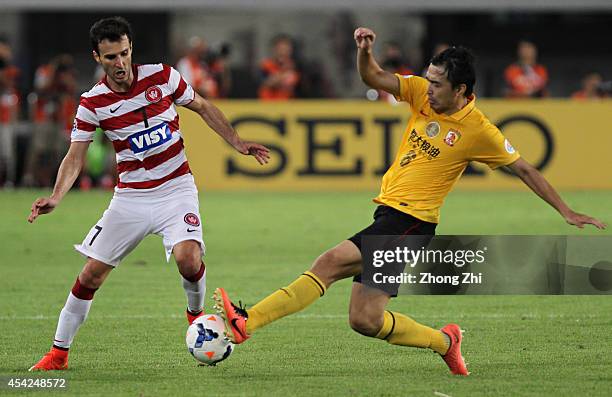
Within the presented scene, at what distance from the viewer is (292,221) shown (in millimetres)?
16938

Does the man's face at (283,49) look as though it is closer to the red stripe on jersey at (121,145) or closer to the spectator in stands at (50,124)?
the spectator in stands at (50,124)

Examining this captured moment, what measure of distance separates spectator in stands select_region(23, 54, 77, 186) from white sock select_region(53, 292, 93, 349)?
13799 mm

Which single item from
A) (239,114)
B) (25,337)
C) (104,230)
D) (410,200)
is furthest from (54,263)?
(239,114)

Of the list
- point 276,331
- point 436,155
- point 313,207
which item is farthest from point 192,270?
point 313,207

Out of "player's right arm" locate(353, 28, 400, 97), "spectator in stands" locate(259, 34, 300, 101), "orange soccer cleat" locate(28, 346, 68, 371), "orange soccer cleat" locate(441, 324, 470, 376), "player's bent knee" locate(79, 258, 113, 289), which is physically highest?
"player's right arm" locate(353, 28, 400, 97)

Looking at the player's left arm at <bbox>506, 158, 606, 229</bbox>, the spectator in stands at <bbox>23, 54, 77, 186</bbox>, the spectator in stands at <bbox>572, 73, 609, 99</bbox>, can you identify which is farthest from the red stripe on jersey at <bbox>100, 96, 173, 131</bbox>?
the spectator in stands at <bbox>572, 73, 609, 99</bbox>

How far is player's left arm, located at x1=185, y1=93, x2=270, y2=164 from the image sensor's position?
797cm

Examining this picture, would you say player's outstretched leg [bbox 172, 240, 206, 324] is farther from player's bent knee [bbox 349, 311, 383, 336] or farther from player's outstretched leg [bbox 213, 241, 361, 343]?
player's bent knee [bbox 349, 311, 383, 336]

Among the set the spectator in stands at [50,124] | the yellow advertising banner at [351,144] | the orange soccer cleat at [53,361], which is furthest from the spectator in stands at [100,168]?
the orange soccer cleat at [53,361]

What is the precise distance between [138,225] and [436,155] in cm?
189

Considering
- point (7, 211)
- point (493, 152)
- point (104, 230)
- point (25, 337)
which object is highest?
point (493, 152)

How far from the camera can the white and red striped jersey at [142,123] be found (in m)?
7.89

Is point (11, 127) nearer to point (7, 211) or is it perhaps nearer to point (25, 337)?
point (7, 211)

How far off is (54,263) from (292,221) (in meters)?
4.45
